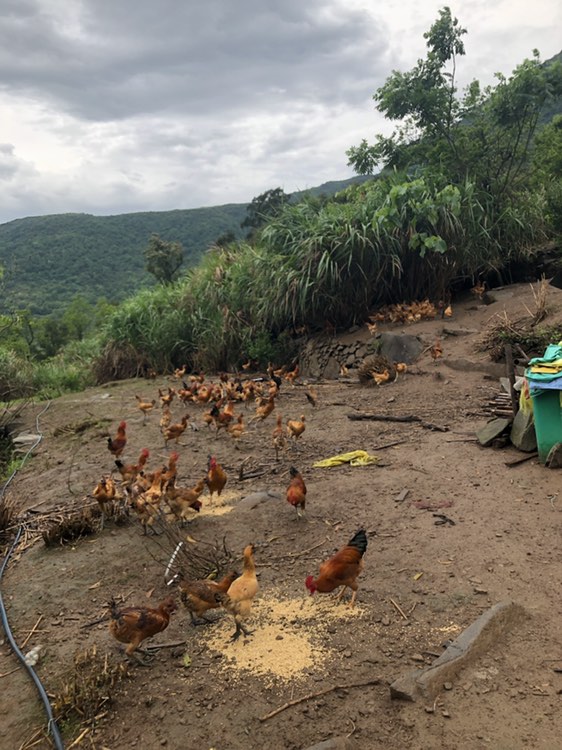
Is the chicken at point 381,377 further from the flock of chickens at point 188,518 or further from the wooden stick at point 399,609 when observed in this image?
the wooden stick at point 399,609

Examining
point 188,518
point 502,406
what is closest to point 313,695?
point 188,518

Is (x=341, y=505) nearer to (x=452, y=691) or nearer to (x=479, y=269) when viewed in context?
(x=452, y=691)

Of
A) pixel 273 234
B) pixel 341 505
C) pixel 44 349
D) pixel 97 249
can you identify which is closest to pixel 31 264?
pixel 97 249

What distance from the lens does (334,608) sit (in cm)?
363

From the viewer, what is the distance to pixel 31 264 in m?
53.6

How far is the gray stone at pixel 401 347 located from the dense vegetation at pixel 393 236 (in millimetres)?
2059

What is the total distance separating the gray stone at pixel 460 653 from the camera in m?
2.73

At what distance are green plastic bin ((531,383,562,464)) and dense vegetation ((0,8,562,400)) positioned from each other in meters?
7.33

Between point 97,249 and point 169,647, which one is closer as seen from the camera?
point 169,647

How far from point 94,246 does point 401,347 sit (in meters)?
55.8

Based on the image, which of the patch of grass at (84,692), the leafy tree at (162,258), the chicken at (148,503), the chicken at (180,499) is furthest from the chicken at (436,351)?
the leafy tree at (162,258)

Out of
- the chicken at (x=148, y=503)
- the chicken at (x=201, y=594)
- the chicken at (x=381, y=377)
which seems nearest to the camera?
the chicken at (x=201, y=594)

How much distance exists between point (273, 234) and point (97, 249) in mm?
50382

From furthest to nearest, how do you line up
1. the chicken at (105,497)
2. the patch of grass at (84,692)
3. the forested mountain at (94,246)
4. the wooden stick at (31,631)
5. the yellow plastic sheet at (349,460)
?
the forested mountain at (94,246) < the yellow plastic sheet at (349,460) < the chicken at (105,497) < the wooden stick at (31,631) < the patch of grass at (84,692)
